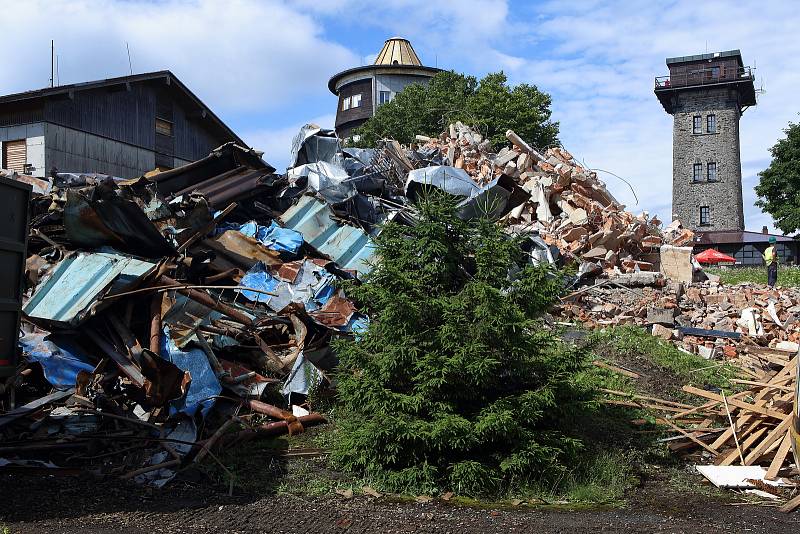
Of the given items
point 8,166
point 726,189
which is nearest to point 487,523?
point 8,166

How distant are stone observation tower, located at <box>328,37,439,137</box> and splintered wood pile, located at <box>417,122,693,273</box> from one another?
34066 mm

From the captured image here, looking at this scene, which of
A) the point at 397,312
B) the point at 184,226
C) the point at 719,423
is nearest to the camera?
the point at 397,312

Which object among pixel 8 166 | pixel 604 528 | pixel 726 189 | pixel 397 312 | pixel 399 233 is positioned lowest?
Result: pixel 604 528

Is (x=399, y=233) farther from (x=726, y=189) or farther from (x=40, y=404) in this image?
(x=726, y=189)

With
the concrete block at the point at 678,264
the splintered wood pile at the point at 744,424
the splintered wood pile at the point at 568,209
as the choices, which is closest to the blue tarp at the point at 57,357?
the splintered wood pile at the point at 744,424

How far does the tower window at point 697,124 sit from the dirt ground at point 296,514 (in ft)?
183

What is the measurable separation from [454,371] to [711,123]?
56.8 metres

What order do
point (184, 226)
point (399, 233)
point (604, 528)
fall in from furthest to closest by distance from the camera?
point (184, 226) < point (399, 233) < point (604, 528)

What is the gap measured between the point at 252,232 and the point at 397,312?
5.94 m

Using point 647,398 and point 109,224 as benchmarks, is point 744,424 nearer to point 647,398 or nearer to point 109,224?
point 647,398

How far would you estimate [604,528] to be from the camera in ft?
18.6

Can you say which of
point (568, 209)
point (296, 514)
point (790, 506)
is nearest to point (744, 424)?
point (790, 506)

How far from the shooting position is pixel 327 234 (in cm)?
1246

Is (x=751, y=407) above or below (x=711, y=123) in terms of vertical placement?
below
